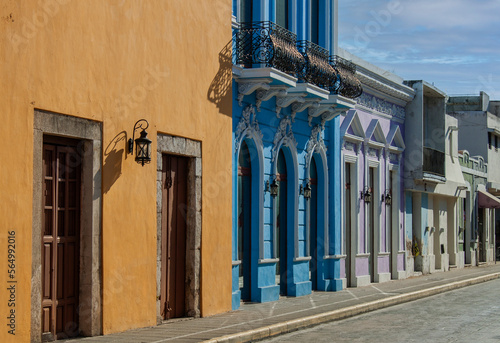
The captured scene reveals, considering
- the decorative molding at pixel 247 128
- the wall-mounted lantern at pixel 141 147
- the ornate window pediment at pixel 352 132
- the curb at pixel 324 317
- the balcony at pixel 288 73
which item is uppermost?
the balcony at pixel 288 73

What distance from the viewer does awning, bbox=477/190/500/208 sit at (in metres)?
36.2

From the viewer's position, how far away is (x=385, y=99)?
82.3 feet

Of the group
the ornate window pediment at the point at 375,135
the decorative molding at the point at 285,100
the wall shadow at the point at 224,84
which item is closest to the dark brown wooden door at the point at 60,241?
the wall shadow at the point at 224,84

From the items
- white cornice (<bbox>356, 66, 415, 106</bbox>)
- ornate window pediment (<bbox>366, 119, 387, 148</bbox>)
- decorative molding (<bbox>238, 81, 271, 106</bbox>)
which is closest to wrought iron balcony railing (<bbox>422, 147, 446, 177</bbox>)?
white cornice (<bbox>356, 66, 415, 106</bbox>)

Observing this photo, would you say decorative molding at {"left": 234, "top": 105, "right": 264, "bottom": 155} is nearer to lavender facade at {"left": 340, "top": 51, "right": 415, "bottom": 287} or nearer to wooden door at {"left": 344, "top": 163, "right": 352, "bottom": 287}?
lavender facade at {"left": 340, "top": 51, "right": 415, "bottom": 287}

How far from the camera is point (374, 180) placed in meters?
24.3

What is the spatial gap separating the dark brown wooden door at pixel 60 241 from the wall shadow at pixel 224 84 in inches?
160

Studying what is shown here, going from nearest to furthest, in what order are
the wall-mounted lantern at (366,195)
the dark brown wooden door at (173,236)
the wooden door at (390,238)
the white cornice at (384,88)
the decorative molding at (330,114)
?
1. the dark brown wooden door at (173,236)
2. the decorative molding at (330,114)
3. the white cornice at (384,88)
4. the wall-mounted lantern at (366,195)
5. the wooden door at (390,238)

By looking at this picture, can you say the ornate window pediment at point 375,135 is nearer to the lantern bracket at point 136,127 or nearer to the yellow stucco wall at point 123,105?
the yellow stucco wall at point 123,105

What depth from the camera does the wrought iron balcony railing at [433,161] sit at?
90.0 ft

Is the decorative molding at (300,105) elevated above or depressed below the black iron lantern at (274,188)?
above

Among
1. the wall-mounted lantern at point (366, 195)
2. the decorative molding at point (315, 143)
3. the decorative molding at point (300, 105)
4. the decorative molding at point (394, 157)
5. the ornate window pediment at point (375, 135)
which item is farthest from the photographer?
the decorative molding at point (394, 157)

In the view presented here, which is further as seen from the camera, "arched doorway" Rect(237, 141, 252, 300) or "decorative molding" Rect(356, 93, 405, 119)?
"decorative molding" Rect(356, 93, 405, 119)

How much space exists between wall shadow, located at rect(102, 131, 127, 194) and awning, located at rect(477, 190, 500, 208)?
26997 mm
